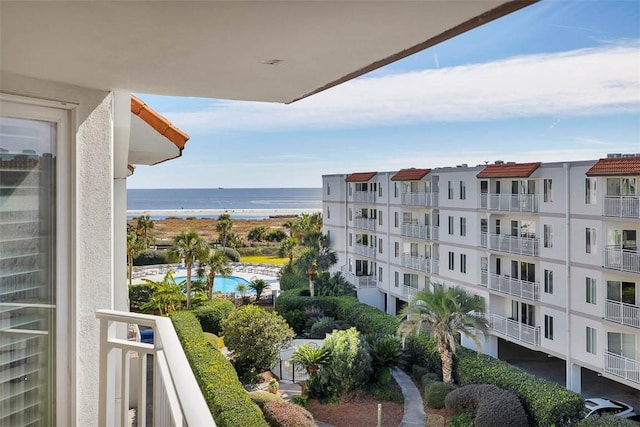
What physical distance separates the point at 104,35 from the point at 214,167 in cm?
9382

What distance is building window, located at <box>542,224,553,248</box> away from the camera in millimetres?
15797

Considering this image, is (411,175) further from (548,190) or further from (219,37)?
(219,37)

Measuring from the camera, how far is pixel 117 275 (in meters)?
4.70

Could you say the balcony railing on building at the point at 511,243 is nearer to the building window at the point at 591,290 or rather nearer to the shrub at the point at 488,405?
the building window at the point at 591,290

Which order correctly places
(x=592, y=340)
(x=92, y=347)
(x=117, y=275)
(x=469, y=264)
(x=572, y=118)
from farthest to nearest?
(x=572, y=118)
(x=469, y=264)
(x=592, y=340)
(x=117, y=275)
(x=92, y=347)

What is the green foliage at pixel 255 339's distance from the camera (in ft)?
48.2

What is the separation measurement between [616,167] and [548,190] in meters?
2.71

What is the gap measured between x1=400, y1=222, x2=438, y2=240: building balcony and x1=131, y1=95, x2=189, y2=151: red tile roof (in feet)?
58.3

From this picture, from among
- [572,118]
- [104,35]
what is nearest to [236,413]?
[104,35]

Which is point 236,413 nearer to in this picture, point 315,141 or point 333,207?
point 333,207

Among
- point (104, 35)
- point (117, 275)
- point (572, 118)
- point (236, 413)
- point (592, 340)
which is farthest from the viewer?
point (572, 118)

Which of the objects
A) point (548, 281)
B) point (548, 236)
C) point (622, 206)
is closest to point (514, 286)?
point (548, 281)

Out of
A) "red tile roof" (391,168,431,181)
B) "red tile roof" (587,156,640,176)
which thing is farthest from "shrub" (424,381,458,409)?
"red tile roof" (391,168,431,181)

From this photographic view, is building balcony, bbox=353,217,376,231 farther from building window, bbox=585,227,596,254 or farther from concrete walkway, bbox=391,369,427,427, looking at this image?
building window, bbox=585,227,596,254
